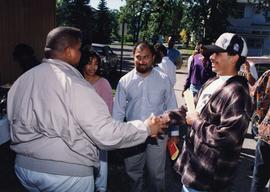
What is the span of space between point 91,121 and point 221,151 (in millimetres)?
1050

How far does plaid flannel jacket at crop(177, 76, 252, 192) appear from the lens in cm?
276

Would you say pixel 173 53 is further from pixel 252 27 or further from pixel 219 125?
pixel 252 27

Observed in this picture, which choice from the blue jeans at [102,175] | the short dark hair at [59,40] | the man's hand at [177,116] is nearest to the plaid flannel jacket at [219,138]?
the man's hand at [177,116]

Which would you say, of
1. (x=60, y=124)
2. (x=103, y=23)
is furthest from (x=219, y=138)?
(x=103, y=23)

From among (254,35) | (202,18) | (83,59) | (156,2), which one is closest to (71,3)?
(156,2)

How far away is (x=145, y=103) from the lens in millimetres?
4355

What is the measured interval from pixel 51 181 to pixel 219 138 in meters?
1.25

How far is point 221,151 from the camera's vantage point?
112 inches

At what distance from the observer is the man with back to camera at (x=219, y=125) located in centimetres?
276

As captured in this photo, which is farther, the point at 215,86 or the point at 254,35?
the point at 254,35

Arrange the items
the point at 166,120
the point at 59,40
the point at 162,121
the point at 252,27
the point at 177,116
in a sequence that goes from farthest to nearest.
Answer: the point at 252,27 → the point at 177,116 → the point at 166,120 → the point at 162,121 → the point at 59,40

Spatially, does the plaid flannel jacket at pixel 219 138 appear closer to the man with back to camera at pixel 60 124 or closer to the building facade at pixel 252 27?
the man with back to camera at pixel 60 124

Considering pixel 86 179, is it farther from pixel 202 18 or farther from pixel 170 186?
pixel 202 18

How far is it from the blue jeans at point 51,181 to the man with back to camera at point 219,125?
879mm
